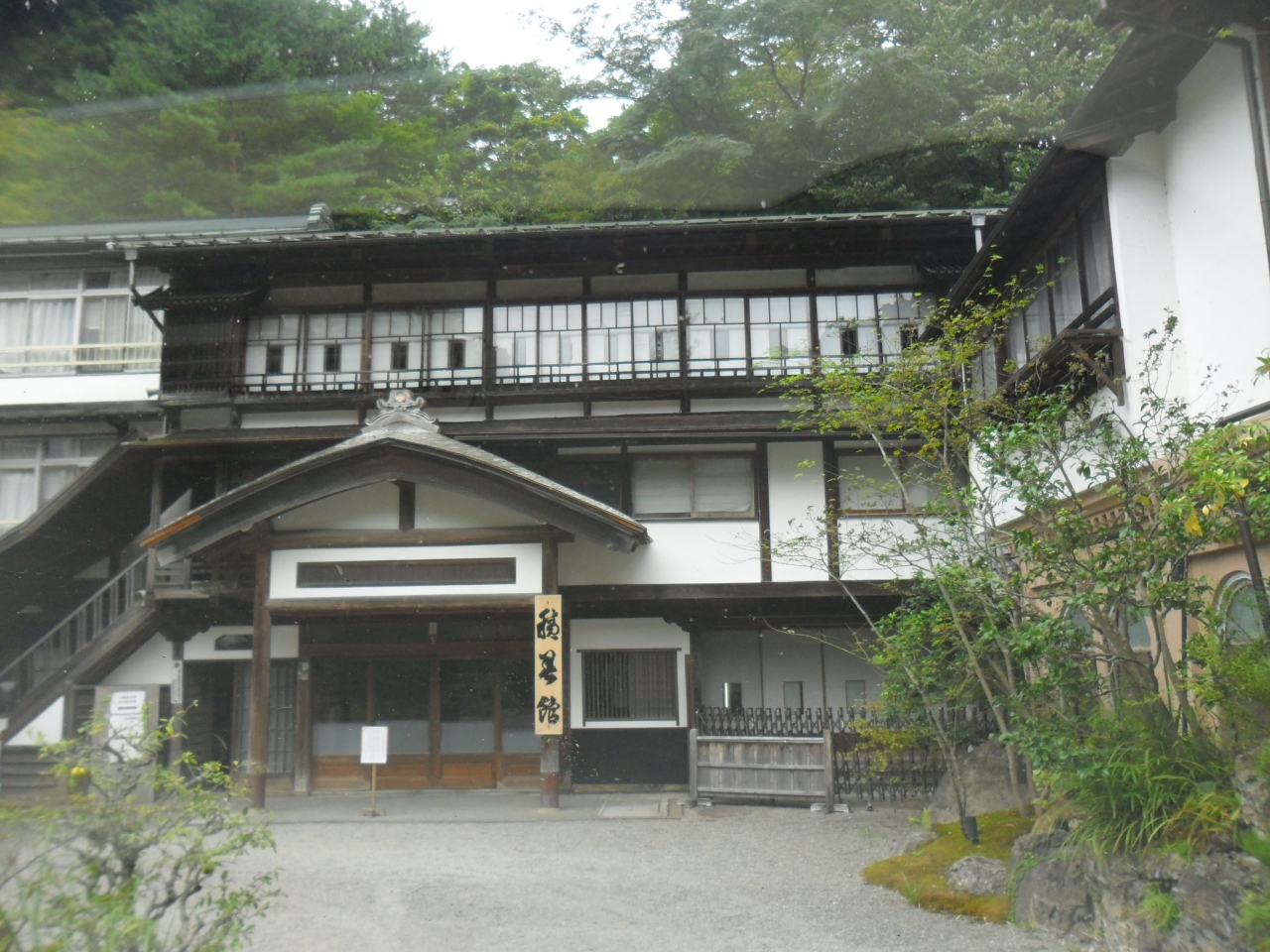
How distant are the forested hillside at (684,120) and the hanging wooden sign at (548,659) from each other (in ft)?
30.0

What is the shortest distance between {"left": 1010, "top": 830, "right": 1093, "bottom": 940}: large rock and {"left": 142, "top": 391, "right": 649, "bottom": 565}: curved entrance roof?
7.00 m

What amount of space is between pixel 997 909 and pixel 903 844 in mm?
2584

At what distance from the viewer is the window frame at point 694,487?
1570 cm

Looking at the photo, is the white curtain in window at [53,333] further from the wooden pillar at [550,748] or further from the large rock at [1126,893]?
the large rock at [1126,893]

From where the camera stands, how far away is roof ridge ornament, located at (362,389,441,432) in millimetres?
13781

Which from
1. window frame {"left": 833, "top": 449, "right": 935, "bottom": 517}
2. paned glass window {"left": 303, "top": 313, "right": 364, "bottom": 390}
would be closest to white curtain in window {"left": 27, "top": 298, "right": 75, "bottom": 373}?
paned glass window {"left": 303, "top": 313, "right": 364, "bottom": 390}

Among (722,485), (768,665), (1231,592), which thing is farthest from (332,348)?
(1231,592)

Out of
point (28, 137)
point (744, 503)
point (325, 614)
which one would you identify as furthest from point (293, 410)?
point (28, 137)

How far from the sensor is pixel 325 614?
14930mm

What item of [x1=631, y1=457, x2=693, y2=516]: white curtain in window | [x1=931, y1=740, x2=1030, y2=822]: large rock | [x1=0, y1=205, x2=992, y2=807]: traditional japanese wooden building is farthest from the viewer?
[x1=631, y1=457, x2=693, y2=516]: white curtain in window

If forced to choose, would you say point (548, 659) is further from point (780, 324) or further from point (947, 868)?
point (780, 324)

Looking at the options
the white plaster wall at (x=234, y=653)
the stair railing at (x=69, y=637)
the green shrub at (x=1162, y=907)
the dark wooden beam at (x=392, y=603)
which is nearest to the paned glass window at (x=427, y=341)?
the dark wooden beam at (x=392, y=603)

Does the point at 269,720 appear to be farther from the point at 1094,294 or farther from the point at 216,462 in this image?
the point at 1094,294

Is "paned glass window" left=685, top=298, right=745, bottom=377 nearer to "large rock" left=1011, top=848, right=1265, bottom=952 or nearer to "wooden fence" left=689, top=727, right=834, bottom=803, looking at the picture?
"wooden fence" left=689, top=727, right=834, bottom=803
